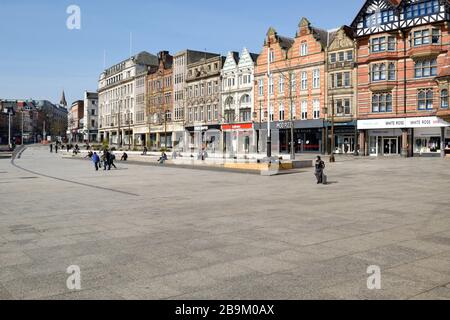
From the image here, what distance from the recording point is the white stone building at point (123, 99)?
314 feet

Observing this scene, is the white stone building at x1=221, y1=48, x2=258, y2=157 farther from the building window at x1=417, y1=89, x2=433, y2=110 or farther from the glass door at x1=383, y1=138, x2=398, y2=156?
the building window at x1=417, y1=89, x2=433, y2=110

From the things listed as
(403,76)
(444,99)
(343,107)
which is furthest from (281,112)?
(444,99)

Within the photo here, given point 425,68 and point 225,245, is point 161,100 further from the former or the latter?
point 225,245

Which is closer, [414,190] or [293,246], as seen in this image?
[293,246]

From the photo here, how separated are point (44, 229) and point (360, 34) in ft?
157

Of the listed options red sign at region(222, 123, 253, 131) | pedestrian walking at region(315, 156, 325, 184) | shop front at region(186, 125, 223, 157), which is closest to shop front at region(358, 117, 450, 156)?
red sign at region(222, 123, 253, 131)

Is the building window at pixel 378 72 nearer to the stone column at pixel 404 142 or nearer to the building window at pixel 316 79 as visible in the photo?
the stone column at pixel 404 142

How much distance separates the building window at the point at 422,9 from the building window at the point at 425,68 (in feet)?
15.9

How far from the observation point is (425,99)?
46625 millimetres

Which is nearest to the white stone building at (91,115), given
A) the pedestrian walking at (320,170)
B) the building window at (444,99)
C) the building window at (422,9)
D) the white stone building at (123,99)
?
the white stone building at (123,99)

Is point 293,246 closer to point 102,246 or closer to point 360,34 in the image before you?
point 102,246
